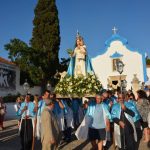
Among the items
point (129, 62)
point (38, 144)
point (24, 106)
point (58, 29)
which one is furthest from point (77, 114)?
point (129, 62)

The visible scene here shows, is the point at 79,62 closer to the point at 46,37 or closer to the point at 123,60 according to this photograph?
the point at 46,37

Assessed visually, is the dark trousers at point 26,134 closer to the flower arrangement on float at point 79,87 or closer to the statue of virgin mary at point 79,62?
the flower arrangement on float at point 79,87

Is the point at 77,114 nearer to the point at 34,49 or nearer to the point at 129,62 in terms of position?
the point at 34,49

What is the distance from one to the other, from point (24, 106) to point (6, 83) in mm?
17795

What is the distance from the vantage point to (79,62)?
12.1 metres

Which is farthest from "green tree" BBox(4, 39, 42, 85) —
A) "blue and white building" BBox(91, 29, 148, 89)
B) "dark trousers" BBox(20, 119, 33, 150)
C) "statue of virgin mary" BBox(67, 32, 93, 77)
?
"dark trousers" BBox(20, 119, 33, 150)

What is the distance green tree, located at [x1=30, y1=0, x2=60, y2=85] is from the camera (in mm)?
29516

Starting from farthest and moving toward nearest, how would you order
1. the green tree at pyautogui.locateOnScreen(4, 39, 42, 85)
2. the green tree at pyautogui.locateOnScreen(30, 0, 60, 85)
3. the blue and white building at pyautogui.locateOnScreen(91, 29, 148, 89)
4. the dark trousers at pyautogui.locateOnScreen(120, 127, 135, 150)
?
the blue and white building at pyautogui.locateOnScreen(91, 29, 148, 89)
the green tree at pyautogui.locateOnScreen(30, 0, 60, 85)
the green tree at pyautogui.locateOnScreen(4, 39, 42, 85)
the dark trousers at pyautogui.locateOnScreen(120, 127, 135, 150)

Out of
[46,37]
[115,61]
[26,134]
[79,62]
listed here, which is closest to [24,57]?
[46,37]

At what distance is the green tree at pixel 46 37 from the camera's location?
29516 mm

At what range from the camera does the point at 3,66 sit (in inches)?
1043

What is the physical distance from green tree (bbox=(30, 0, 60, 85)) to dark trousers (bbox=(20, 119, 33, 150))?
19.8m

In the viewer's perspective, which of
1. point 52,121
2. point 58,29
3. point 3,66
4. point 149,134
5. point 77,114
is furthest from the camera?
point 58,29

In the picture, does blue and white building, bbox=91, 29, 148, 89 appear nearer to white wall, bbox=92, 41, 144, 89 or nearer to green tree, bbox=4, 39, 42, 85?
white wall, bbox=92, 41, 144, 89
